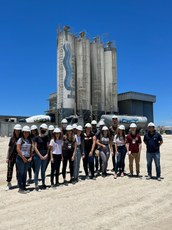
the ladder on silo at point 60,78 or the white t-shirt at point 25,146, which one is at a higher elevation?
the ladder on silo at point 60,78

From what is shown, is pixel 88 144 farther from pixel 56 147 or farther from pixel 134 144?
pixel 134 144

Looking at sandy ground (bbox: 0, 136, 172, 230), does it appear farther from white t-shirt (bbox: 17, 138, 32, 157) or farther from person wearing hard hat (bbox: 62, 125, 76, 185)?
white t-shirt (bbox: 17, 138, 32, 157)

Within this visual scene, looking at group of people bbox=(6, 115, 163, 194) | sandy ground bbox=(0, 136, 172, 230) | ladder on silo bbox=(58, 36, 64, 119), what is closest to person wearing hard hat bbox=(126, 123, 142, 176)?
group of people bbox=(6, 115, 163, 194)

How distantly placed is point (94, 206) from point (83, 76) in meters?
41.3

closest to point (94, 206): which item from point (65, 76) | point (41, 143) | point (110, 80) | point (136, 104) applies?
point (41, 143)

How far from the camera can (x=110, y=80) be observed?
51.1 meters

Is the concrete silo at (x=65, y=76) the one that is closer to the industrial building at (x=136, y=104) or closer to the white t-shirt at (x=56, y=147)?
the industrial building at (x=136, y=104)

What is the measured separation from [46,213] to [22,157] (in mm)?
2254

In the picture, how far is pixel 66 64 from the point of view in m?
44.8

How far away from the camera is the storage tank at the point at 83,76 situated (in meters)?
46.3

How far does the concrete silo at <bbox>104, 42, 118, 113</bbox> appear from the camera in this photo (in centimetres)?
5091

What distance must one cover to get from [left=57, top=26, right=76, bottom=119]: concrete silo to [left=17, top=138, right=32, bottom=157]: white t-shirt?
36888 mm

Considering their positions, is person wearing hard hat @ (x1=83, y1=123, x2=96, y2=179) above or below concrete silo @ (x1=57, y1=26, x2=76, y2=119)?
below

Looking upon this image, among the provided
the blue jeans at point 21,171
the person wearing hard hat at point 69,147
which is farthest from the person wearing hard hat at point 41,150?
the person wearing hard hat at point 69,147
